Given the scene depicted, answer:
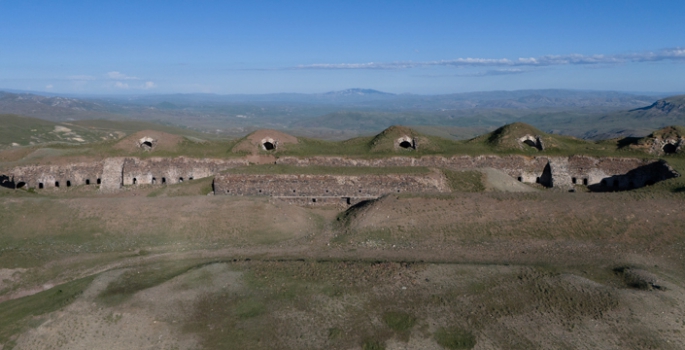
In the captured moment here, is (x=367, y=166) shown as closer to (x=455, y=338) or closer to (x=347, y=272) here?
(x=347, y=272)

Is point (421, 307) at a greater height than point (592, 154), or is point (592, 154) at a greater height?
point (592, 154)

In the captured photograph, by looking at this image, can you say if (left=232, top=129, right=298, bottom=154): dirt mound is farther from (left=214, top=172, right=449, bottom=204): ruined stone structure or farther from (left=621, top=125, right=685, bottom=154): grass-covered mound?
(left=621, top=125, right=685, bottom=154): grass-covered mound

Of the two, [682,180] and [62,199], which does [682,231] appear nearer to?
[682,180]

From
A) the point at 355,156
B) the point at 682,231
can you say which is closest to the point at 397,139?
→ the point at 355,156

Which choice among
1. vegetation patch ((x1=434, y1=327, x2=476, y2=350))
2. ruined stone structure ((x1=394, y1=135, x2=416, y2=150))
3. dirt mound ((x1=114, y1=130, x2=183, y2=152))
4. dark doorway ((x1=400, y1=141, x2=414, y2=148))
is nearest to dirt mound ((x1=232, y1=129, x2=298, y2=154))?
dirt mound ((x1=114, y1=130, x2=183, y2=152))

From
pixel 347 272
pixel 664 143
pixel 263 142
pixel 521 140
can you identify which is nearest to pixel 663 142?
pixel 664 143
